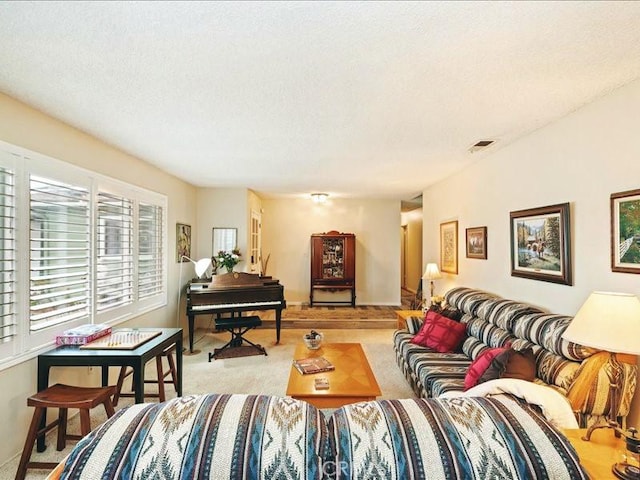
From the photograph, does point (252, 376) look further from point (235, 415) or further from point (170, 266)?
point (235, 415)

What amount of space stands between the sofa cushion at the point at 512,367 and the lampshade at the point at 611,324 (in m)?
0.39

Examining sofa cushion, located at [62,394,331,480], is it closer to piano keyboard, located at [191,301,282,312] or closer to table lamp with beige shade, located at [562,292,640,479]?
table lamp with beige shade, located at [562,292,640,479]

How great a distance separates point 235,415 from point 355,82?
1.88 m

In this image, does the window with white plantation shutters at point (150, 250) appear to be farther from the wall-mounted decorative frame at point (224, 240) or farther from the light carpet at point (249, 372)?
the wall-mounted decorative frame at point (224, 240)

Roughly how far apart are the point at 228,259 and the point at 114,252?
200 cm

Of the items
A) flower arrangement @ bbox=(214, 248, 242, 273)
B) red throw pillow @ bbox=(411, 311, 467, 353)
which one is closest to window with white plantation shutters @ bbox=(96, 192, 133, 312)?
flower arrangement @ bbox=(214, 248, 242, 273)

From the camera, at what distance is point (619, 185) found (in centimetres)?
214

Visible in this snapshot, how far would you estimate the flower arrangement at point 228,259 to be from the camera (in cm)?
526

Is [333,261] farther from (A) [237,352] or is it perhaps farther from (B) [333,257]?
(A) [237,352]

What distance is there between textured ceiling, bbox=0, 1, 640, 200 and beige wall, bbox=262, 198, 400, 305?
4295mm

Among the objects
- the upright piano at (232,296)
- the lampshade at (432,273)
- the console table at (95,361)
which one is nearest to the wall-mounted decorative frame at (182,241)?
the upright piano at (232,296)

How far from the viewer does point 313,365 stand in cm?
287

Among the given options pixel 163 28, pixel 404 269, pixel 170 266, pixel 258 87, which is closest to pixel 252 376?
pixel 170 266

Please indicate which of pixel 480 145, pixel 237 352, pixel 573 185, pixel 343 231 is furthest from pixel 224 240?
pixel 573 185
